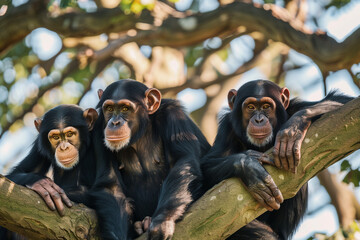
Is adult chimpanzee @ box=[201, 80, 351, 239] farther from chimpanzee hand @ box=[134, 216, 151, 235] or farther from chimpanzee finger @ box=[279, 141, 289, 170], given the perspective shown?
chimpanzee hand @ box=[134, 216, 151, 235]

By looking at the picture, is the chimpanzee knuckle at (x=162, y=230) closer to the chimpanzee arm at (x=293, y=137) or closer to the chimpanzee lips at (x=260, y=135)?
the chimpanzee arm at (x=293, y=137)

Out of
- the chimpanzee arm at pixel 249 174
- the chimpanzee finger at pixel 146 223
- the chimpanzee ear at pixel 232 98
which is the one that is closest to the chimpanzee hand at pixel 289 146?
the chimpanzee arm at pixel 249 174

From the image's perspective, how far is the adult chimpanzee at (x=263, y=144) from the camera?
5.32 metres

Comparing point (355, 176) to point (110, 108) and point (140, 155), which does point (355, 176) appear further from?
point (110, 108)

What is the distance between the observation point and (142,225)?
6.08 metres

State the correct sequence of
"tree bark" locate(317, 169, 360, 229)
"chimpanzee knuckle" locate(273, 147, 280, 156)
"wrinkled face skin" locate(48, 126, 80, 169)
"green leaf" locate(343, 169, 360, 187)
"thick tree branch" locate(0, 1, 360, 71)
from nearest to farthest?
"chimpanzee knuckle" locate(273, 147, 280, 156) < "green leaf" locate(343, 169, 360, 187) < "wrinkled face skin" locate(48, 126, 80, 169) < "thick tree branch" locate(0, 1, 360, 71) < "tree bark" locate(317, 169, 360, 229)

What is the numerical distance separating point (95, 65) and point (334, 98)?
615 centimetres

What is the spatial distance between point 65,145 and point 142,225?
143 cm

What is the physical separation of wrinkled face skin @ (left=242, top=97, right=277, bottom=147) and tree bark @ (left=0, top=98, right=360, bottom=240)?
3.53ft

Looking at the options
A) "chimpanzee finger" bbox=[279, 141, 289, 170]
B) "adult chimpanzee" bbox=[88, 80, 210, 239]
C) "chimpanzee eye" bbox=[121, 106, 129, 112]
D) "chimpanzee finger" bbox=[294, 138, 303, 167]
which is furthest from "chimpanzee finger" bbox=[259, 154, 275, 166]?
"chimpanzee eye" bbox=[121, 106, 129, 112]

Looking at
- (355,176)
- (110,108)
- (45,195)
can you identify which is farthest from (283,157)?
(110,108)

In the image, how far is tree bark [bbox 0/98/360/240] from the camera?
17.0ft

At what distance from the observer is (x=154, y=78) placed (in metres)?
11.1

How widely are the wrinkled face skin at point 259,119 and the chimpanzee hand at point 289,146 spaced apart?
93 cm
